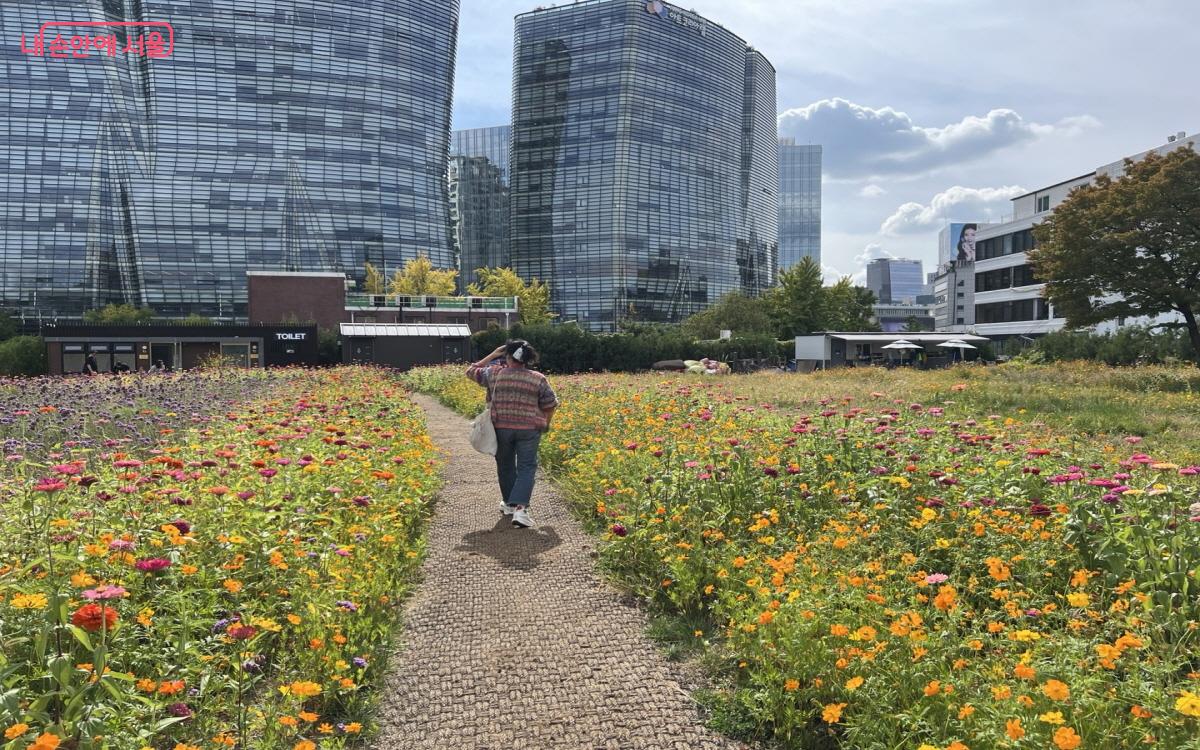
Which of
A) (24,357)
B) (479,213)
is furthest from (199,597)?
(479,213)

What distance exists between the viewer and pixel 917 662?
2.95 metres

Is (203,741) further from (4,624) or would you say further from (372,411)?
(372,411)

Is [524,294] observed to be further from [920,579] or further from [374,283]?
[920,579]

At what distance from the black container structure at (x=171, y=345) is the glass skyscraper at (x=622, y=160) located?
79.9 meters

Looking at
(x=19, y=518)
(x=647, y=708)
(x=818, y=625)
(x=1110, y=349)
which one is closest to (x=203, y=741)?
(x=19, y=518)

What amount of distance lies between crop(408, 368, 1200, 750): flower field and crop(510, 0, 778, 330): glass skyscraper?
362 ft

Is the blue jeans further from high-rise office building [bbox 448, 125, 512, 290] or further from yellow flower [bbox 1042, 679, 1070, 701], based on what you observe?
high-rise office building [bbox 448, 125, 512, 290]

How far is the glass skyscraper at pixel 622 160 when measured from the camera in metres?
118

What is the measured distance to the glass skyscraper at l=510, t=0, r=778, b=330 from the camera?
118 metres

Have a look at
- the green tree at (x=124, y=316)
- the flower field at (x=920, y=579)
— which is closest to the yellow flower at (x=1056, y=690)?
the flower field at (x=920, y=579)

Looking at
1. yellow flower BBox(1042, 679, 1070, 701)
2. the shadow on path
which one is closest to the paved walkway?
the shadow on path

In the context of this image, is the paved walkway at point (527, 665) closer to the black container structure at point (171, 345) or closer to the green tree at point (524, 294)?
the black container structure at point (171, 345)

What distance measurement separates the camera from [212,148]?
3701 inches

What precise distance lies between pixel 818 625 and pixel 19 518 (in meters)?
4.31
